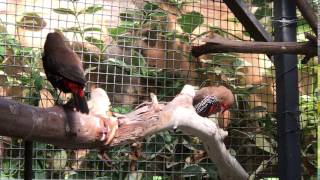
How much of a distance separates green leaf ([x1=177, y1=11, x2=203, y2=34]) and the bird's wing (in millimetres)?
1257

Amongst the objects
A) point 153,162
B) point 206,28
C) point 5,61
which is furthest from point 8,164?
point 206,28

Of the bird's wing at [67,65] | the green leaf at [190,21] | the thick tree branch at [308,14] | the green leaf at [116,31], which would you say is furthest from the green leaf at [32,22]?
the thick tree branch at [308,14]

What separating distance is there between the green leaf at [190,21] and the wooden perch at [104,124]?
1.27 metres

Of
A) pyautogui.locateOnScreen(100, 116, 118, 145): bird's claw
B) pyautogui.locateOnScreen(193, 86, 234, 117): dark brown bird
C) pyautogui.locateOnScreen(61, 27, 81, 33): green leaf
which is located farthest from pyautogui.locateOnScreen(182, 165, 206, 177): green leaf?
pyautogui.locateOnScreen(100, 116, 118, 145): bird's claw

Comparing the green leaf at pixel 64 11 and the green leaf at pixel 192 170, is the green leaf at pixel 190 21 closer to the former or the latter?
the green leaf at pixel 64 11

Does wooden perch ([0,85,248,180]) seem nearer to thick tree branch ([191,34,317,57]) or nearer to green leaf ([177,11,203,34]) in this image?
thick tree branch ([191,34,317,57])

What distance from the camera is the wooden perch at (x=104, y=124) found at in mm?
1799

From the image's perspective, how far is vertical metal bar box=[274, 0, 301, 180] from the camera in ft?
9.07

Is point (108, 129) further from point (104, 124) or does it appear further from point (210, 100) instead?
point (210, 100)

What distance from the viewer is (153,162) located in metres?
3.37

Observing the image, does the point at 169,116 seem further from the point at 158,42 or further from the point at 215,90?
the point at 158,42

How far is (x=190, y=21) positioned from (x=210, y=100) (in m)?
1.01

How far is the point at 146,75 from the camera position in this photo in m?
3.48

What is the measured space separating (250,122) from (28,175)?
216cm
